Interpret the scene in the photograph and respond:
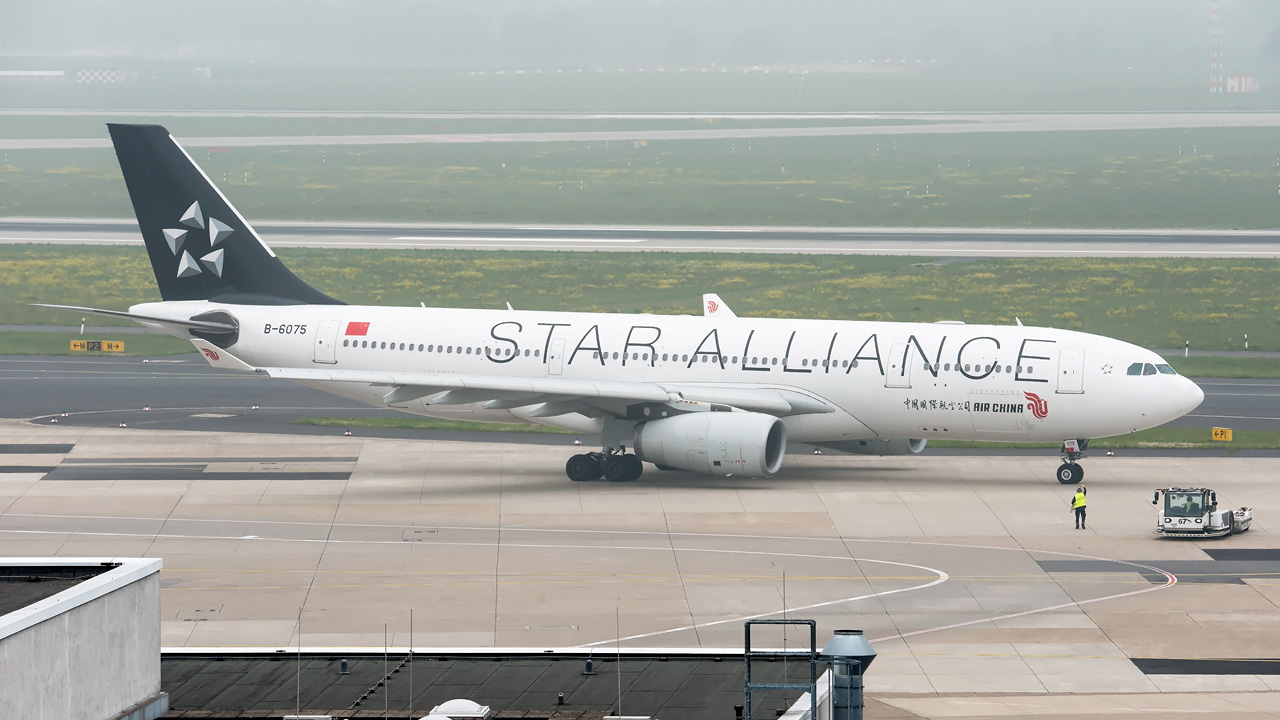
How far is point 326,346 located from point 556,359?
775 cm

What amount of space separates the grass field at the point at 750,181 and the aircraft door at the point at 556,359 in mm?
A: 74565

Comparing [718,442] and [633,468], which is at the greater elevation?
[718,442]

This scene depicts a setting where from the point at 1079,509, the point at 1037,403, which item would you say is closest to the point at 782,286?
the point at 1037,403

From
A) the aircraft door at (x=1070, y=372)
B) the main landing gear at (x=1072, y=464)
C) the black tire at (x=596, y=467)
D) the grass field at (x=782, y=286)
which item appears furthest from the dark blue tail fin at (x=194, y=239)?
the grass field at (x=782, y=286)

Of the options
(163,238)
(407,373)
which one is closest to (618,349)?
(407,373)

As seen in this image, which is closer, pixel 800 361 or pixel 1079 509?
pixel 1079 509

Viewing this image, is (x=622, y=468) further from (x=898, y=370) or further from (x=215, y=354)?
(x=215, y=354)

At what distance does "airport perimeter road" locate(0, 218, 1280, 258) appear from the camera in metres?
107

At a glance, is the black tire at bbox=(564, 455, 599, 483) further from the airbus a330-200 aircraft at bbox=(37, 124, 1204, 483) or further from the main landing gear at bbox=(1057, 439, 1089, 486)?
the main landing gear at bbox=(1057, 439, 1089, 486)

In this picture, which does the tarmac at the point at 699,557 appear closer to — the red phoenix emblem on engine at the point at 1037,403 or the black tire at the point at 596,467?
the black tire at the point at 596,467

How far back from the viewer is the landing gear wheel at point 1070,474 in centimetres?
5009

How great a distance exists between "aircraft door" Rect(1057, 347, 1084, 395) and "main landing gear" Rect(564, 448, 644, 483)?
498 inches

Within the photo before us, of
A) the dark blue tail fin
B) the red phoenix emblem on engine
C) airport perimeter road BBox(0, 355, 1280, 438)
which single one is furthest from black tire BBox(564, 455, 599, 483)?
the red phoenix emblem on engine

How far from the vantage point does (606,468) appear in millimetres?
51031
